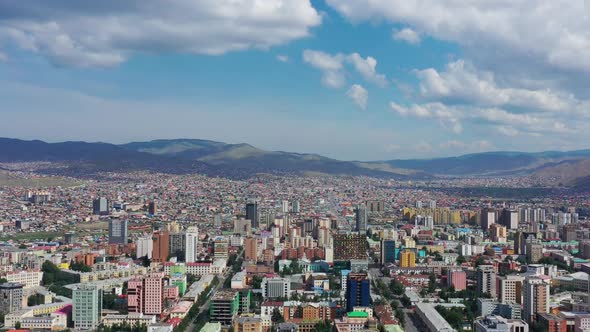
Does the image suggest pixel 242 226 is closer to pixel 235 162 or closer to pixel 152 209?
pixel 152 209

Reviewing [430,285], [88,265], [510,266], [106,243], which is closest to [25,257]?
[88,265]

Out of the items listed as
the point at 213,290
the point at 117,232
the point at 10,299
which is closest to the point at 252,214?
the point at 117,232

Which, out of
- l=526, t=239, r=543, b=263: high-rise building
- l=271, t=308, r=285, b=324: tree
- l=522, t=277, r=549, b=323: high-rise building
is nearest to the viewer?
l=522, t=277, r=549, b=323: high-rise building

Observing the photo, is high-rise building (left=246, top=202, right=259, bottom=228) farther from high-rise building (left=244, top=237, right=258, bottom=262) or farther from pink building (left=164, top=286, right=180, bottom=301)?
pink building (left=164, top=286, right=180, bottom=301)

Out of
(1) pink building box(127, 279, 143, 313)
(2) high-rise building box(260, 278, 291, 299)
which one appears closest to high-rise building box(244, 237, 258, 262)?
(2) high-rise building box(260, 278, 291, 299)

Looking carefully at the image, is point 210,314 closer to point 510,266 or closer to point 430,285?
point 430,285
